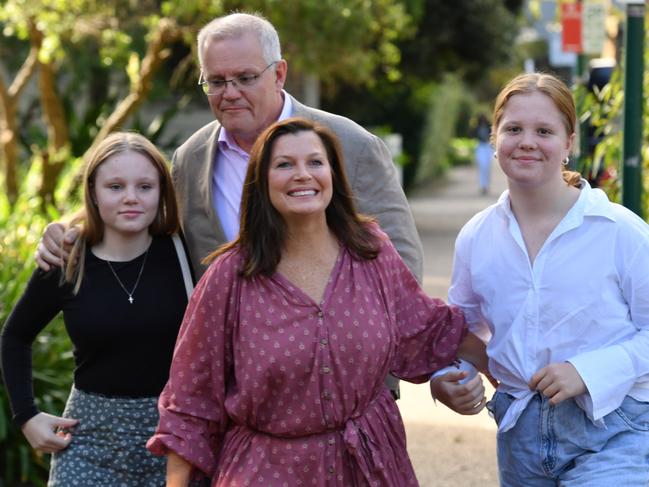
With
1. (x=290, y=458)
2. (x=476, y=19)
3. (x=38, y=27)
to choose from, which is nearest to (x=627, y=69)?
(x=290, y=458)

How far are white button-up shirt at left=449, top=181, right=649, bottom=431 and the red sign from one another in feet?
29.8

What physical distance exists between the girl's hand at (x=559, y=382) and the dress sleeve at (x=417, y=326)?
35 centimetres

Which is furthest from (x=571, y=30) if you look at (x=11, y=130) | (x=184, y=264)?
(x=184, y=264)

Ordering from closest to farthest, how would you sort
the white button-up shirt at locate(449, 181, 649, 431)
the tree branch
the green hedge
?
the white button-up shirt at locate(449, 181, 649, 431), the green hedge, the tree branch

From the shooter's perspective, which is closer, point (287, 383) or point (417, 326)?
point (287, 383)

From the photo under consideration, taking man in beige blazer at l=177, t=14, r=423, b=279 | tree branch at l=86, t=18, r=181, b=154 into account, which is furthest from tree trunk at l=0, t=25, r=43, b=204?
man in beige blazer at l=177, t=14, r=423, b=279

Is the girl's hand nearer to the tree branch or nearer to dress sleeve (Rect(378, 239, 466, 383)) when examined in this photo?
dress sleeve (Rect(378, 239, 466, 383))

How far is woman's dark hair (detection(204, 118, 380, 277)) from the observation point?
11.4ft

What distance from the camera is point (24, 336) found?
13.5ft

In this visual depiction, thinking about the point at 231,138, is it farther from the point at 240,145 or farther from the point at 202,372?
the point at 202,372

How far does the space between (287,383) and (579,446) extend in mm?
877

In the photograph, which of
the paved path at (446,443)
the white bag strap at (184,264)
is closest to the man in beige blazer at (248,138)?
the white bag strap at (184,264)

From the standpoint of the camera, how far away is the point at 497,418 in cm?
374

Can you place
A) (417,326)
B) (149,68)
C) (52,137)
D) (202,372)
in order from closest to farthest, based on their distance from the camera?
(202,372)
(417,326)
(149,68)
(52,137)
